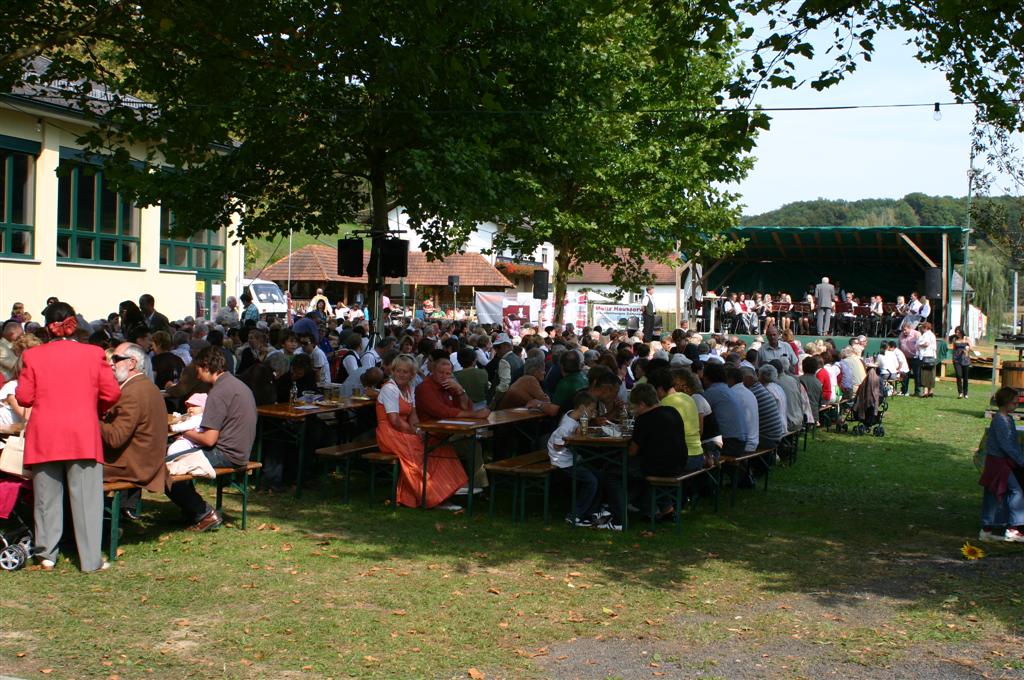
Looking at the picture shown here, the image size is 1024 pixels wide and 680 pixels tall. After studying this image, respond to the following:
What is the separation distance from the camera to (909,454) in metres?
15.3

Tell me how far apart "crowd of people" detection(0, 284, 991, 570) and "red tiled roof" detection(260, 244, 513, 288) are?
153 feet

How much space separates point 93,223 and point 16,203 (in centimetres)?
252

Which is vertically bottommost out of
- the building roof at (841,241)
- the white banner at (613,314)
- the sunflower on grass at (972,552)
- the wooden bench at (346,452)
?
the sunflower on grass at (972,552)

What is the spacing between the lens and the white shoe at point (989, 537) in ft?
30.1

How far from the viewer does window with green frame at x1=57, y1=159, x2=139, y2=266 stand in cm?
2512

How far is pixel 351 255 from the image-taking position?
18281 millimetres

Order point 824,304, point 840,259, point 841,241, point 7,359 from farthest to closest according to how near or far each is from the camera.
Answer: point 840,259
point 841,241
point 824,304
point 7,359

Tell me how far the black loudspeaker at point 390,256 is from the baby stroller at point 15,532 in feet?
33.4

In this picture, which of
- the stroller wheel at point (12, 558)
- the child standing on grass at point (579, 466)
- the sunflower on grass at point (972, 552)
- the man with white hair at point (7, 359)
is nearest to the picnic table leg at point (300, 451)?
the child standing on grass at point (579, 466)

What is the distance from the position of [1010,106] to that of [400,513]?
6.84m

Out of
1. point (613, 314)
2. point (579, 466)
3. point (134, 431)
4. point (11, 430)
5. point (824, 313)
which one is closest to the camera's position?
point (134, 431)

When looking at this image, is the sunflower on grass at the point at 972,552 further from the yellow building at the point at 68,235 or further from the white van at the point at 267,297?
the white van at the point at 267,297

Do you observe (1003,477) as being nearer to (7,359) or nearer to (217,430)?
(217,430)

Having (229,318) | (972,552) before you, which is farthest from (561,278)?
(972,552)
